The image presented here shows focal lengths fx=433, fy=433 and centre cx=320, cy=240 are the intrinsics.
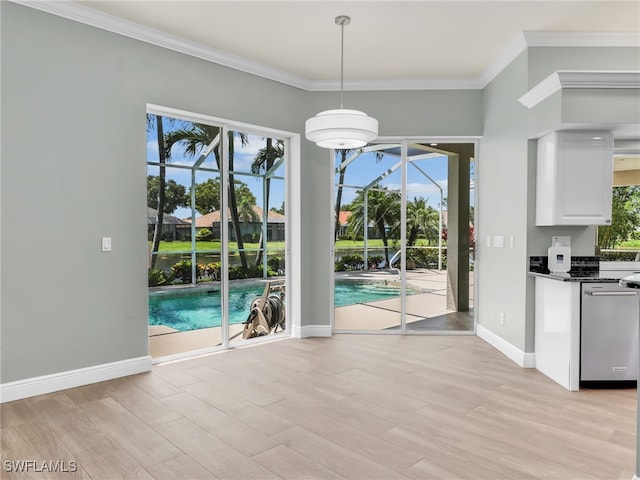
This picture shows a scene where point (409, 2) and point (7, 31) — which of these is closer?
point (7, 31)

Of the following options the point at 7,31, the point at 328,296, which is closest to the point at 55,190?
the point at 7,31

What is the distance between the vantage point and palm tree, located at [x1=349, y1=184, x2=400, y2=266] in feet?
17.4

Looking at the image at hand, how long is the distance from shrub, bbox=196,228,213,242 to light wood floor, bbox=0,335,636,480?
124 centimetres

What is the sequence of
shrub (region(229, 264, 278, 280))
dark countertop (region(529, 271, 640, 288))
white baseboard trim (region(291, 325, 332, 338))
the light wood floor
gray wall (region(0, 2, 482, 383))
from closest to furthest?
the light wood floor < gray wall (region(0, 2, 482, 383)) < dark countertop (region(529, 271, 640, 288)) < shrub (region(229, 264, 278, 280)) < white baseboard trim (region(291, 325, 332, 338))

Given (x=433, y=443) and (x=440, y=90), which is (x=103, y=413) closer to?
(x=433, y=443)

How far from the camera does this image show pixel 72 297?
3.44m

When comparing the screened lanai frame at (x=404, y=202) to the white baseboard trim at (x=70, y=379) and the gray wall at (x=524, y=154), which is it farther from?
the white baseboard trim at (x=70, y=379)

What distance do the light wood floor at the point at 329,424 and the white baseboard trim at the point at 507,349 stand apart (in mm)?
135

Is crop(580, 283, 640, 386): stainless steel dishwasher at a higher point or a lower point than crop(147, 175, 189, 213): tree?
lower

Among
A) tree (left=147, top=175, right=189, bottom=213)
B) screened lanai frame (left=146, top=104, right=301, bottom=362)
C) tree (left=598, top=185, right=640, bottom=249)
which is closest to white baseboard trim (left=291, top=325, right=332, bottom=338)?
screened lanai frame (left=146, top=104, right=301, bottom=362)

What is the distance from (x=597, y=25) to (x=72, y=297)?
4929 mm

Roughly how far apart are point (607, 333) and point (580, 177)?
1311 mm

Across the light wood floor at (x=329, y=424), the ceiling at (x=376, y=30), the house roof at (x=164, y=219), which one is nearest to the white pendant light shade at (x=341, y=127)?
the ceiling at (x=376, y=30)

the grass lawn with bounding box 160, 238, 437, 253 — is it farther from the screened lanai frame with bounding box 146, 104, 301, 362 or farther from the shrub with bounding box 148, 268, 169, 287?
the shrub with bounding box 148, 268, 169, 287
